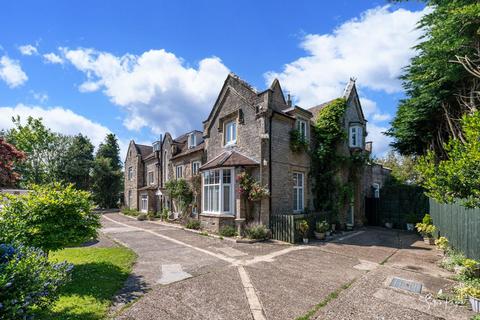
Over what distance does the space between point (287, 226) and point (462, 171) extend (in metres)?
8.43

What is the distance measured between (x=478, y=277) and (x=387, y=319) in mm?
4329

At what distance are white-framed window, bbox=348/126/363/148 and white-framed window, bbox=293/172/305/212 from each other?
5968mm

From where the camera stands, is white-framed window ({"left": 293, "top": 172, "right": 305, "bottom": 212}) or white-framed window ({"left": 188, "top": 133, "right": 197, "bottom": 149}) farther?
white-framed window ({"left": 188, "top": 133, "right": 197, "bottom": 149})

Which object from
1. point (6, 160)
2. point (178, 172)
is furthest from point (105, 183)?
point (6, 160)

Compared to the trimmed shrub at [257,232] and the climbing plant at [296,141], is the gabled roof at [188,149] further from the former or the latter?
the trimmed shrub at [257,232]

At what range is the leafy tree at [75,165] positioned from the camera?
40.4 meters

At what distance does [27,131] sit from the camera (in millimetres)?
37531

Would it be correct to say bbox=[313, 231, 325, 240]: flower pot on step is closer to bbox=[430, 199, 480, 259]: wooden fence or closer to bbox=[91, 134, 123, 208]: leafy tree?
bbox=[430, 199, 480, 259]: wooden fence

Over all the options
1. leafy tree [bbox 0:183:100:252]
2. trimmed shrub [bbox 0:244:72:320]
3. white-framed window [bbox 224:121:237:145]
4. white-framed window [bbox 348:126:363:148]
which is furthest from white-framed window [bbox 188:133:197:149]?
trimmed shrub [bbox 0:244:72:320]

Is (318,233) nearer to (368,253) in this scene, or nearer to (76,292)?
(368,253)

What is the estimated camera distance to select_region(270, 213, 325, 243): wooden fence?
41.5 feet

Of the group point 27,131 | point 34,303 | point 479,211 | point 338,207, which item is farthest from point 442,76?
point 27,131

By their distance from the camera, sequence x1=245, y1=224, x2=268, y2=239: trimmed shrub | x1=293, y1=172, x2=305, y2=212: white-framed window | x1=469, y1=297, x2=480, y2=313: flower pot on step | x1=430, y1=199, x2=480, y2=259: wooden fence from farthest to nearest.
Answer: x1=293, y1=172, x2=305, y2=212: white-framed window < x1=245, y1=224, x2=268, y2=239: trimmed shrub < x1=430, y1=199, x2=480, y2=259: wooden fence < x1=469, y1=297, x2=480, y2=313: flower pot on step

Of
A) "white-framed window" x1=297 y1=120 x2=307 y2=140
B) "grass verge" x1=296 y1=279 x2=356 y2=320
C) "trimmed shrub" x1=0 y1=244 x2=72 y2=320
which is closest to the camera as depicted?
"trimmed shrub" x1=0 y1=244 x2=72 y2=320
